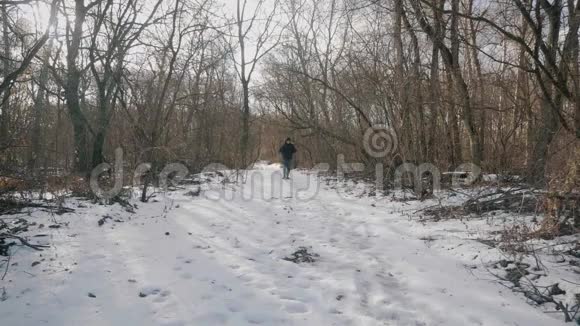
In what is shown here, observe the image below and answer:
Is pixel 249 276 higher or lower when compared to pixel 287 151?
lower

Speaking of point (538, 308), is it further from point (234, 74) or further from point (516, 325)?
point (234, 74)

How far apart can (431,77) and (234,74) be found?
17.4 metres

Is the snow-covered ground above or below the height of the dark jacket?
below

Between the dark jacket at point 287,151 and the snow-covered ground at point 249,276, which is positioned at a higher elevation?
the dark jacket at point 287,151

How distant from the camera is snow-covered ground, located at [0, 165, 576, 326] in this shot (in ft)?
9.30

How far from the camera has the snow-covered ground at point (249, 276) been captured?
2834mm

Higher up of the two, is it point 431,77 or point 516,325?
point 431,77

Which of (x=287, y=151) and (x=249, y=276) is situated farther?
(x=287, y=151)

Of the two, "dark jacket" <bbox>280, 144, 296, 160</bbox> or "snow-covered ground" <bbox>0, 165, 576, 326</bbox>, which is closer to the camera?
"snow-covered ground" <bbox>0, 165, 576, 326</bbox>

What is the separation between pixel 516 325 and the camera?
8.73ft

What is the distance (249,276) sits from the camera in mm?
3701

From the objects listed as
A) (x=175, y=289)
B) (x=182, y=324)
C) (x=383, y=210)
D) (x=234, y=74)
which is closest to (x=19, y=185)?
(x=175, y=289)

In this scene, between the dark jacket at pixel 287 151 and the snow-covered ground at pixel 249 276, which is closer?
the snow-covered ground at pixel 249 276

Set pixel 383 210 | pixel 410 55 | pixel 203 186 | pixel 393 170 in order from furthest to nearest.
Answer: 1. pixel 203 186
2. pixel 393 170
3. pixel 410 55
4. pixel 383 210
